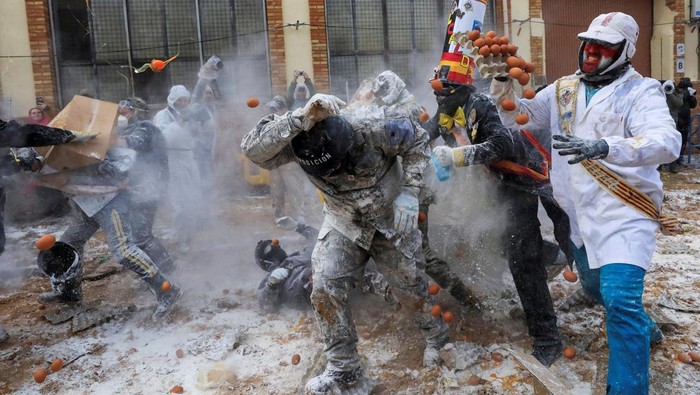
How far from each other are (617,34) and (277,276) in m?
2.94

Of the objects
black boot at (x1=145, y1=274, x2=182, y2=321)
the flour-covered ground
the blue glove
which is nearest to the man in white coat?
the blue glove

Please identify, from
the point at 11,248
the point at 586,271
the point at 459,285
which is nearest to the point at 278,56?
the point at 11,248

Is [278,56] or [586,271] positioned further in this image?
[278,56]

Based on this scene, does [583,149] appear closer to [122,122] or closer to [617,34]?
[617,34]

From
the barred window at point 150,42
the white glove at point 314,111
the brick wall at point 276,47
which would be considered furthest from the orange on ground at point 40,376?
the brick wall at point 276,47

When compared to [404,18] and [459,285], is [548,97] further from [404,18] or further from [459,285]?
[404,18]

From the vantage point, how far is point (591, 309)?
4336 millimetres

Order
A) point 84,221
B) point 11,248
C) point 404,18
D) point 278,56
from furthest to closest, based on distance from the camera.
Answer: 1. point 404,18
2. point 278,56
3. point 11,248
4. point 84,221

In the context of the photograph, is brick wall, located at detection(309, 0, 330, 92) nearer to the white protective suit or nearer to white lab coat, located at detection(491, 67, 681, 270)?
the white protective suit

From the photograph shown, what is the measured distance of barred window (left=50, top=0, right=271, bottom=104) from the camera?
10320 mm

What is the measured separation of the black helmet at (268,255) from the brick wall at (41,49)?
6797 mm

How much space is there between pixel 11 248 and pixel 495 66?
6.62 metres

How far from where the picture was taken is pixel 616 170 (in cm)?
297

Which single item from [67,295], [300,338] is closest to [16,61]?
[67,295]
